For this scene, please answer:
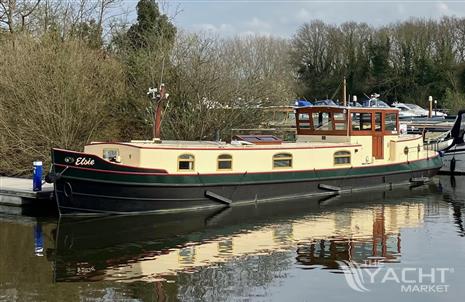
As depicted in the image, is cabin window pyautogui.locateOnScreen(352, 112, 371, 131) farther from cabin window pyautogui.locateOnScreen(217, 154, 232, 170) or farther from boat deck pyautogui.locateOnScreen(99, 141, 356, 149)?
cabin window pyautogui.locateOnScreen(217, 154, 232, 170)

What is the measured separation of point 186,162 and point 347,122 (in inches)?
245

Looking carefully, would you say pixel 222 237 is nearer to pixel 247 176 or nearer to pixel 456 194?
pixel 247 176

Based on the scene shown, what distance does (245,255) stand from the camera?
40.9 feet

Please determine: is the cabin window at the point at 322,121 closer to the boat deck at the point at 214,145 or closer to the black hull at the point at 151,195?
the boat deck at the point at 214,145

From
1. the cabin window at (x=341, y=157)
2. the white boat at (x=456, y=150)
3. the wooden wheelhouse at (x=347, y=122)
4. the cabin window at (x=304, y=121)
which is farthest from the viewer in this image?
the white boat at (x=456, y=150)

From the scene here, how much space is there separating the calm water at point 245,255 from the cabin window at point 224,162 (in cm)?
118

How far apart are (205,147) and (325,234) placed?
4.43 metres

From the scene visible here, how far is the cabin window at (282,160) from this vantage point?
728 inches

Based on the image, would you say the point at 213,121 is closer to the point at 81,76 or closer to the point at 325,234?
the point at 81,76

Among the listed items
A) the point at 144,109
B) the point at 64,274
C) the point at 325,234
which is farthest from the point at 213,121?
the point at 64,274

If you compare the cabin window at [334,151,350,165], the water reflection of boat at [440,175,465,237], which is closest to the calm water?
the water reflection of boat at [440,175,465,237]

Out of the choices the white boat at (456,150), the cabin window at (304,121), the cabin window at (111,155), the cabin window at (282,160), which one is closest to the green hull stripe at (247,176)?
the cabin window at (282,160)

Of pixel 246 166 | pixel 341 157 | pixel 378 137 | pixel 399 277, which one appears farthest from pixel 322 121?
pixel 399 277

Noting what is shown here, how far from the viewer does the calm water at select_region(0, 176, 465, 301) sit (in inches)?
398
